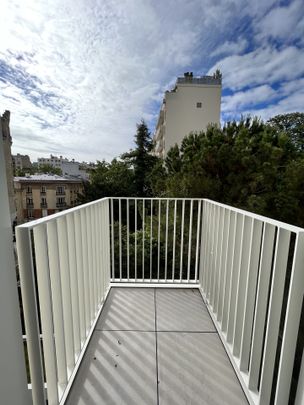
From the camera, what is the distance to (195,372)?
4.62 feet

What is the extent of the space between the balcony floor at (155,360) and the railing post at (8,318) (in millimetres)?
630

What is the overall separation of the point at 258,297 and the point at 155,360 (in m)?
0.89

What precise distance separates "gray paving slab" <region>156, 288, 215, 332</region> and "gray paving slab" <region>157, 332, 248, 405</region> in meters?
0.08

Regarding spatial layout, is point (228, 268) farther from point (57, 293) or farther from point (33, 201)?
point (33, 201)

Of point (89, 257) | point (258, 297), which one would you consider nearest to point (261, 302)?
point (258, 297)

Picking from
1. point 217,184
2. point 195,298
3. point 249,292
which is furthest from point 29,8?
point 217,184

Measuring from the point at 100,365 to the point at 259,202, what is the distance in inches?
167

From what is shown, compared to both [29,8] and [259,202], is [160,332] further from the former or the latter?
[259,202]

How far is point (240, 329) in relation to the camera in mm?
1434

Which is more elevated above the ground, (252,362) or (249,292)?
(249,292)

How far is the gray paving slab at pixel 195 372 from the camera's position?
125 centimetres

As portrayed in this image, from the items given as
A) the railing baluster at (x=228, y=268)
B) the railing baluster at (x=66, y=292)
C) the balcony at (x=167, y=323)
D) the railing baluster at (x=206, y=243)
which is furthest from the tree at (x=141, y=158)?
the railing baluster at (x=66, y=292)

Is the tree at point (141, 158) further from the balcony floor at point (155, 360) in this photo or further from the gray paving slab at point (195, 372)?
the gray paving slab at point (195, 372)

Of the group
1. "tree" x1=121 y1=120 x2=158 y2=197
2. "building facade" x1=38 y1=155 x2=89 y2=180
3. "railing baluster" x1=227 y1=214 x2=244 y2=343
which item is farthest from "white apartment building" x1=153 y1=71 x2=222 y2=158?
"railing baluster" x1=227 y1=214 x2=244 y2=343
